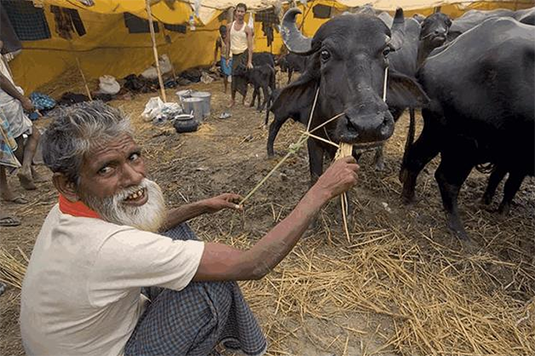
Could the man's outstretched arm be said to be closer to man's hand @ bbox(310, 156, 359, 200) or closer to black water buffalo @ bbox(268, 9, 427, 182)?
man's hand @ bbox(310, 156, 359, 200)

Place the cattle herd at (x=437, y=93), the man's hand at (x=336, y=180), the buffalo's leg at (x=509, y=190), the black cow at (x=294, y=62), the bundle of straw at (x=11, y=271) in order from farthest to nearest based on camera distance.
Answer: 1. the black cow at (x=294, y=62)
2. the buffalo's leg at (x=509, y=190)
3. the bundle of straw at (x=11, y=271)
4. the cattle herd at (x=437, y=93)
5. the man's hand at (x=336, y=180)

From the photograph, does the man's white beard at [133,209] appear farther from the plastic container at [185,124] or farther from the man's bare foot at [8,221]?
the plastic container at [185,124]

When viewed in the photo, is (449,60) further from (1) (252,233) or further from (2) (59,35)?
(2) (59,35)

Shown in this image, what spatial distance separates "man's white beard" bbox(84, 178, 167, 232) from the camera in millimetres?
1422

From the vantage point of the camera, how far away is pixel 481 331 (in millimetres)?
2266

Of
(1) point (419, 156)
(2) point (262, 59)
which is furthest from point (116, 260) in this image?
(2) point (262, 59)

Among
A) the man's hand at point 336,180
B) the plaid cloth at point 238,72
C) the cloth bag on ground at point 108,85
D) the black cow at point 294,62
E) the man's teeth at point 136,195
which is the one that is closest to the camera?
the man's teeth at point 136,195

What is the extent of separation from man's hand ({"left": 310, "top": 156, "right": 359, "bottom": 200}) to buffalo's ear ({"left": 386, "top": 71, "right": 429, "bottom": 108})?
1477 mm

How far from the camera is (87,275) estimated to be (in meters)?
1.28

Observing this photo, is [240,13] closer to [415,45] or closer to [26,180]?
[415,45]

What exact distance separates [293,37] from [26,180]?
339 cm

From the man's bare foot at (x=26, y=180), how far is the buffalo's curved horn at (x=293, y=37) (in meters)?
3.25

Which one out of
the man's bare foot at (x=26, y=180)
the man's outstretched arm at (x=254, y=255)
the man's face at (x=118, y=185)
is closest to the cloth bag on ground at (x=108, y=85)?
the man's bare foot at (x=26, y=180)

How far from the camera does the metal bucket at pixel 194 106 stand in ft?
22.9
